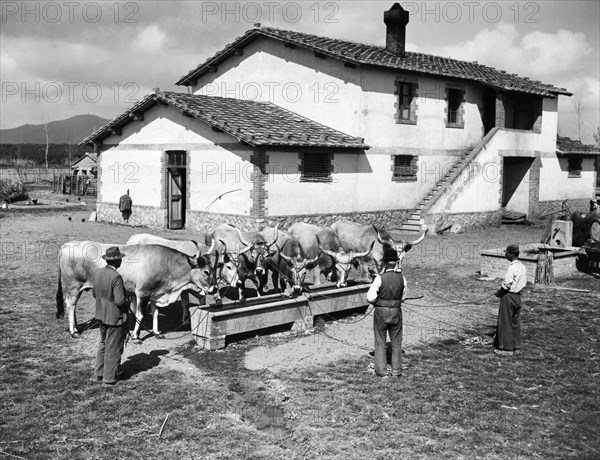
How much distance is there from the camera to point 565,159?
3300 centimetres

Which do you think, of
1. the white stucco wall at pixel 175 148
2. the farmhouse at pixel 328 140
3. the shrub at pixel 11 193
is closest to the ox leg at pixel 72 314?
the farmhouse at pixel 328 140

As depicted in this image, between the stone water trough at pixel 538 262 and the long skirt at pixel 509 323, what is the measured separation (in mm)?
6213

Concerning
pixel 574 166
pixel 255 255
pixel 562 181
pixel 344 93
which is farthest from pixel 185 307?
pixel 574 166

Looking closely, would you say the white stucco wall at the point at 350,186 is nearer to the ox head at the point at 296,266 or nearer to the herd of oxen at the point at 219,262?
the herd of oxen at the point at 219,262

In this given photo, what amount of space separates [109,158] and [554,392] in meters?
23.2

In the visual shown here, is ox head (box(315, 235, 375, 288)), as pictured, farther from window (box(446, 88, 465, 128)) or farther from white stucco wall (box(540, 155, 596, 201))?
white stucco wall (box(540, 155, 596, 201))

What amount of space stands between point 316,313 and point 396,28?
769 inches

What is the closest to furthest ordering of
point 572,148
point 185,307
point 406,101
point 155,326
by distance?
1. point 155,326
2. point 185,307
3. point 406,101
4. point 572,148

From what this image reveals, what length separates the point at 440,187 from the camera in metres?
27.5

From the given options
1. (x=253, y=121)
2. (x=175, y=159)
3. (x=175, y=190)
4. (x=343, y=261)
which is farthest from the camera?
(x=175, y=190)

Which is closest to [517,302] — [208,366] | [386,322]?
[386,322]

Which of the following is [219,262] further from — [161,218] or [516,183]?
[516,183]

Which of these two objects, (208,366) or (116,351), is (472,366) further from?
(116,351)

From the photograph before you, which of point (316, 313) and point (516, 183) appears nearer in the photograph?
point (316, 313)
